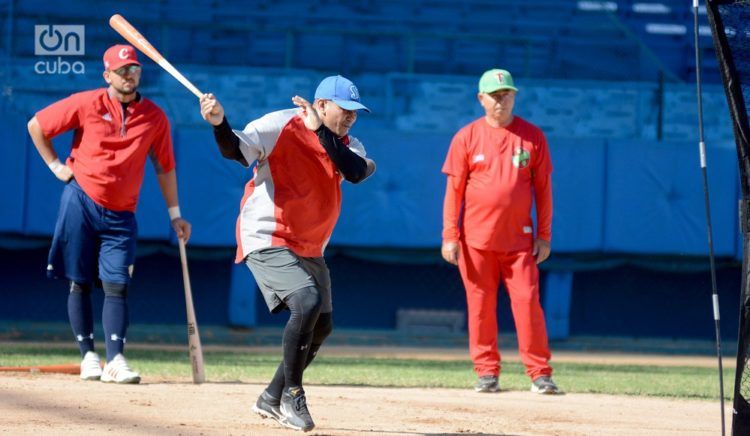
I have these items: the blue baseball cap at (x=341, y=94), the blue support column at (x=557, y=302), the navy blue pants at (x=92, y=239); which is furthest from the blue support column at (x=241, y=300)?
the blue baseball cap at (x=341, y=94)

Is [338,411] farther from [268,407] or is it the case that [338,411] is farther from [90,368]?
[90,368]

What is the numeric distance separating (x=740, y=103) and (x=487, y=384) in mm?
3403

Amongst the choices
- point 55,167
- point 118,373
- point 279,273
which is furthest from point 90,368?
point 279,273

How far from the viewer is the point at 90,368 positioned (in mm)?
8242

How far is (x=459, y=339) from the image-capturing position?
1523 centimetres

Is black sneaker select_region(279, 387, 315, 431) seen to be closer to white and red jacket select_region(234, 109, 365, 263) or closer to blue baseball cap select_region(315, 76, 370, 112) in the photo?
white and red jacket select_region(234, 109, 365, 263)

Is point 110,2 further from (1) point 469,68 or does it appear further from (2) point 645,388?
(2) point 645,388

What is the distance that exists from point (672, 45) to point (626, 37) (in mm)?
1830

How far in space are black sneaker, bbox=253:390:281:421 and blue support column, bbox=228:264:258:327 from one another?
26.5ft

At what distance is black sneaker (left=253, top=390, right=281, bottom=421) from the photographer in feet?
21.0

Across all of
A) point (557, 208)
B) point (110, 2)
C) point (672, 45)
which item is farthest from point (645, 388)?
point (672, 45)

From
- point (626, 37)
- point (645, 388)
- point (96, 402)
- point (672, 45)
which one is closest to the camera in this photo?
point (96, 402)

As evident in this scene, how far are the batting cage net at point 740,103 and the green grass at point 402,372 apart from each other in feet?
10.8

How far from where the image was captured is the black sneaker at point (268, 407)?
6397mm
